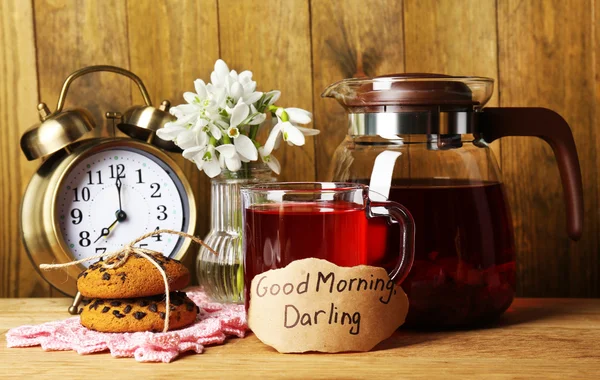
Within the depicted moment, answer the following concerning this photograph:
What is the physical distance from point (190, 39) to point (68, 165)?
1.07 feet

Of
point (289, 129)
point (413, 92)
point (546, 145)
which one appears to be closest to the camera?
point (413, 92)

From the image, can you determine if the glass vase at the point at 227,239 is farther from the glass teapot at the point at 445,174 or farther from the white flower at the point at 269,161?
the glass teapot at the point at 445,174

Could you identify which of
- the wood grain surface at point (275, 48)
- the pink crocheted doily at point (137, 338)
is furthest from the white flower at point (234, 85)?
the pink crocheted doily at point (137, 338)

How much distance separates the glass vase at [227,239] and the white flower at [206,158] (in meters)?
0.05

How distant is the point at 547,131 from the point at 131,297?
596 mm

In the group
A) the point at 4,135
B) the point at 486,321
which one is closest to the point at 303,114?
the point at 486,321

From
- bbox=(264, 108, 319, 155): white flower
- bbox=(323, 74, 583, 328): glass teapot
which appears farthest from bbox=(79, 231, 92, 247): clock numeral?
bbox=(323, 74, 583, 328): glass teapot

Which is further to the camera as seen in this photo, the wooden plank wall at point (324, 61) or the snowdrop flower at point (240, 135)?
the wooden plank wall at point (324, 61)

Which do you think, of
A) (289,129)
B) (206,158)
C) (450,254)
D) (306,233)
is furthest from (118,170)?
(450,254)

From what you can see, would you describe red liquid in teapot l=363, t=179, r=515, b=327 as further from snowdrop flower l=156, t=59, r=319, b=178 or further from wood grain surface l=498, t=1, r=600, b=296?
wood grain surface l=498, t=1, r=600, b=296

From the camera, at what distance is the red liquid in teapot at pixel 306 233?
0.86 metres

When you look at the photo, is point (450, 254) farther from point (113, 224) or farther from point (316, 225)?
point (113, 224)

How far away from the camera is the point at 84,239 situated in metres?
1.16

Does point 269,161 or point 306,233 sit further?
point 269,161
